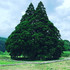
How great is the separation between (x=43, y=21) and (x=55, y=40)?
4385mm

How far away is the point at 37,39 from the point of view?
22.6 meters

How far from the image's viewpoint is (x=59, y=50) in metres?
24.3

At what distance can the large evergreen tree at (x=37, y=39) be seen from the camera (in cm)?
2302

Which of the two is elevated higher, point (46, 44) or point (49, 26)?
point (49, 26)

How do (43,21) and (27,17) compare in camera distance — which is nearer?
(43,21)

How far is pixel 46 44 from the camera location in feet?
76.4

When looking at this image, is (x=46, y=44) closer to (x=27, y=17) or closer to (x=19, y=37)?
(x=19, y=37)

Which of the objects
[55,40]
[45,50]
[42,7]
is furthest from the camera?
[42,7]

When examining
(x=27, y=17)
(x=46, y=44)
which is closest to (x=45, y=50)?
(x=46, y=44)

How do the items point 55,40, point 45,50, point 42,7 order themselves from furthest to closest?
1. point 42,7
2. point 55,40
3. point 45,50

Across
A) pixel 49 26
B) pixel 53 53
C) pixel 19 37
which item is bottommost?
pixel 53 53

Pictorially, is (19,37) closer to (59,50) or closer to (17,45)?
(17,45)

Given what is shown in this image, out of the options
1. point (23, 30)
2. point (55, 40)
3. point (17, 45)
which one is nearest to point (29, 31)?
point (23, 30)

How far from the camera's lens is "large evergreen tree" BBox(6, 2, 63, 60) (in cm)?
2302
